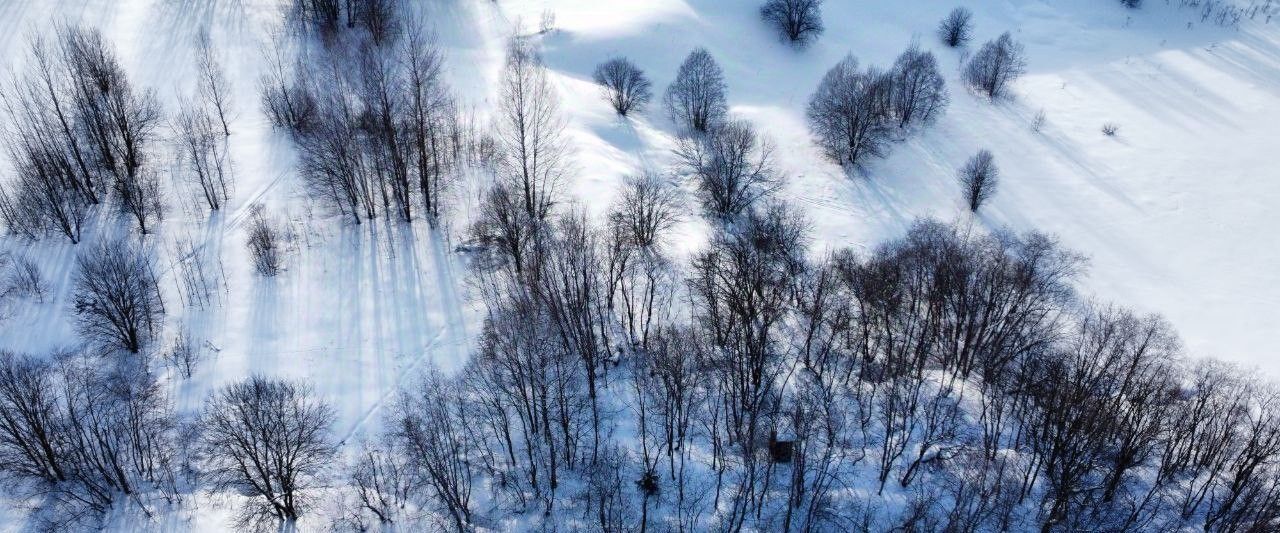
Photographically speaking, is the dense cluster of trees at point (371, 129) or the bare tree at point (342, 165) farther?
the dense cluster of trees at point (371, 129)

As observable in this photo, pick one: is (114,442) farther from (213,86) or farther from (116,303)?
(213,86)

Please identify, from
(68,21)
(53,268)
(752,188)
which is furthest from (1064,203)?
(68,21)

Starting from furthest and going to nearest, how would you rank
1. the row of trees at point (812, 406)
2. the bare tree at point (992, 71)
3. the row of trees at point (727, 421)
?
the bare tree at point (992, 71), the row of trees at point (812, 406), the row of trees at point (727, 421)

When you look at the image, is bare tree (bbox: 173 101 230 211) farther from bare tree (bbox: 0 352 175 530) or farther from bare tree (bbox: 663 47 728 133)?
bare tree (bbox: 663 47 728 133)

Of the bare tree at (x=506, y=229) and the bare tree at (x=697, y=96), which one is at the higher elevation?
the bare tree at (x=697, y=96)

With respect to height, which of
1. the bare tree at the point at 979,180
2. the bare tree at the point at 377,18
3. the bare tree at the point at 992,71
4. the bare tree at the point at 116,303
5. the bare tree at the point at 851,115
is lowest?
the bare tree at the point at 116,303

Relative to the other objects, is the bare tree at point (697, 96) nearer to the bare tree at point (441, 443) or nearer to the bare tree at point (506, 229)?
the bare tree at point (506, 229)

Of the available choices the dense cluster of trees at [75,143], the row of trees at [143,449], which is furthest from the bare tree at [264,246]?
the row of trees at [143,449]

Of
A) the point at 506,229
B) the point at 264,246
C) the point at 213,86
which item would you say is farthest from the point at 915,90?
the point at 213,86
